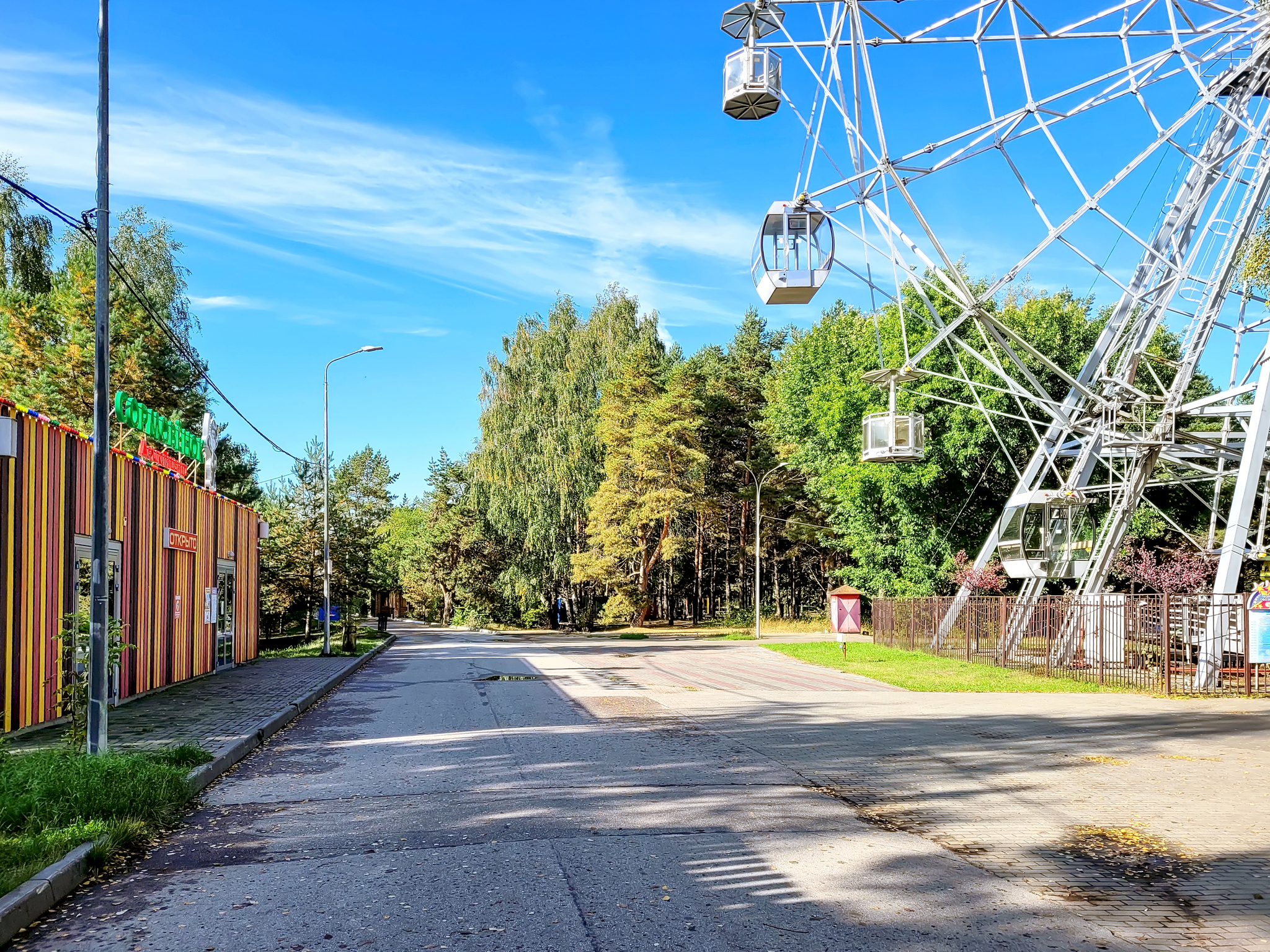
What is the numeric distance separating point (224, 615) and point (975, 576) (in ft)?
65.8

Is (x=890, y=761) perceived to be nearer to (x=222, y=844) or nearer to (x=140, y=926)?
(x=222, y=844)

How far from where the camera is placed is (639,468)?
51.6 metres

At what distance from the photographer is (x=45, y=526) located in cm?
1289

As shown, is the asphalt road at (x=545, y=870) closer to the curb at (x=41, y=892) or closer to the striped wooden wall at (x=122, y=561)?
the curb at (x=41, y=892)

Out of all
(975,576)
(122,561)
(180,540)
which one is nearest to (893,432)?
(975,576)

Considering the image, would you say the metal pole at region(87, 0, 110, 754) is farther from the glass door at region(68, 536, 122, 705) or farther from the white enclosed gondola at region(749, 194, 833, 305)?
the white enclosed gondola at region(749, 194, 833, 305)

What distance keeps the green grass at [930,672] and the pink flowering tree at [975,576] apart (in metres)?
2.43

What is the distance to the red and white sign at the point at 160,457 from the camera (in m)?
19.2

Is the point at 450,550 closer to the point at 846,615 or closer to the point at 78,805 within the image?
the point at 846,615

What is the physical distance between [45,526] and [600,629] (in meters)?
46.7

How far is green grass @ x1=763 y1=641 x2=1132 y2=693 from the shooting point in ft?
66.5

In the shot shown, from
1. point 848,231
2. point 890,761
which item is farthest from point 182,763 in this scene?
point 848,231

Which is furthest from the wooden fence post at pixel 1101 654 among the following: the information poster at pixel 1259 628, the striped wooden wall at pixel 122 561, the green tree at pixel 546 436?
the green tree at pixel 546 436

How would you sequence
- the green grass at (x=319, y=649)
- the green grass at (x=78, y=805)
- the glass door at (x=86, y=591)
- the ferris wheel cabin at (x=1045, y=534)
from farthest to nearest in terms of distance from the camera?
the green grass at (x=319, y=649), the ferris wheel cabin at (x=1045, y=534), the glass door at (x=86, y=591), the green grass at (x=78, y=805)
